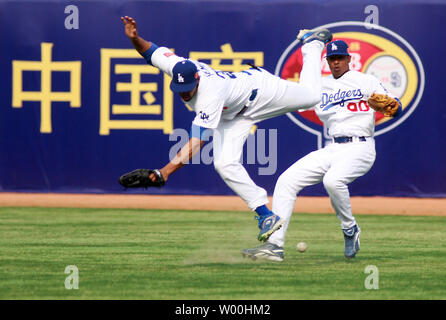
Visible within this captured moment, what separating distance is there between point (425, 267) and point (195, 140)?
97.0 inches

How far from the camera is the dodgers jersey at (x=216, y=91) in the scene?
734cm

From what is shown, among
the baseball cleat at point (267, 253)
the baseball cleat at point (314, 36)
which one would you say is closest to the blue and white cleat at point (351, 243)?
the baseball cleat at point (267, 253)

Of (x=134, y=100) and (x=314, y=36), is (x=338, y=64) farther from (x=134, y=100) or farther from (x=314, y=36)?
(x=134, y=100)

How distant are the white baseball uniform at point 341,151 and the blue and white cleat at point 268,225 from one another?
44 cm

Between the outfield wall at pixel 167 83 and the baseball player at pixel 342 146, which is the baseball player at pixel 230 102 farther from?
the outfield wall at pixel 167 83

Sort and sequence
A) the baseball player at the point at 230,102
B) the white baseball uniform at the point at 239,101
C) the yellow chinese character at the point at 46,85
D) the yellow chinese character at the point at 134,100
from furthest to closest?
the yellow chinese character at the point at 46,85
the yellow chinese character at the point at 134,100
the white baseball uniform at the point at 239,101
the baseball player at the point at 230,102

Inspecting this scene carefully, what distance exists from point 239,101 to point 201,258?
5.41 feet

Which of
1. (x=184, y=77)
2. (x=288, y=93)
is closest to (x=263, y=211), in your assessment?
(x=288, y=93)

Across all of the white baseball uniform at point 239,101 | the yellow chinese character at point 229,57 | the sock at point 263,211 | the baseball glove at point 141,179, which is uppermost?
the yellow chinese character at point 229,57

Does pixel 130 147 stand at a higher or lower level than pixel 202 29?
lower

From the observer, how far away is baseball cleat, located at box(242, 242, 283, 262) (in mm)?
8086

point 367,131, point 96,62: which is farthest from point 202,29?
point 367,131

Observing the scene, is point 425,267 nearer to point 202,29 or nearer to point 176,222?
point 176,222
